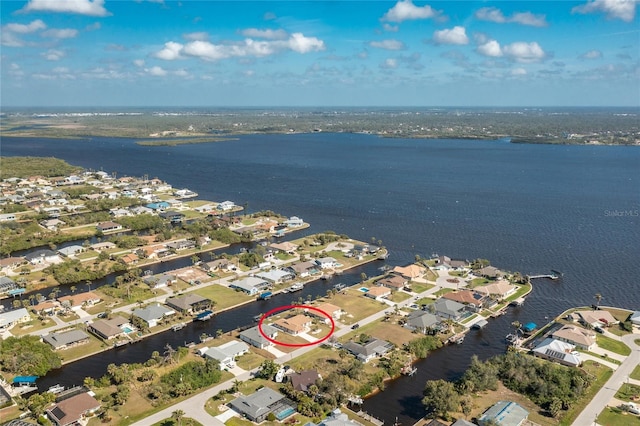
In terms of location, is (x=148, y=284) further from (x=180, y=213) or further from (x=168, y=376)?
(x=180, y=213)

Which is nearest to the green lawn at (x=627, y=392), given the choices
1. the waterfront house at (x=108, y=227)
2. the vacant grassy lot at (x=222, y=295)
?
the vacant grassy lot at (x=222, y=295)

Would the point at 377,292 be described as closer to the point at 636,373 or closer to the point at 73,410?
the point at 636,373

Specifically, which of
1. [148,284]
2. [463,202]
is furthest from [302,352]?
[463,202]

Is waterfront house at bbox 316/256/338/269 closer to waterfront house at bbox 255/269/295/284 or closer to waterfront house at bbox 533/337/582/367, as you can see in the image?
waterfront house at bbox 255/269/295/284

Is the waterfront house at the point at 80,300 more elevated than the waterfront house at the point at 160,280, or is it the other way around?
the waterfront house at the point at 160,280

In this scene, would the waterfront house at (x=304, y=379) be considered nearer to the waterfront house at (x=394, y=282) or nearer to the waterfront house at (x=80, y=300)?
the waterfront house at (x=394, y=282)

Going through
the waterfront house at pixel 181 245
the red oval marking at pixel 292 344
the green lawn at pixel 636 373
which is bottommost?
the green lawn at pixel 636 373

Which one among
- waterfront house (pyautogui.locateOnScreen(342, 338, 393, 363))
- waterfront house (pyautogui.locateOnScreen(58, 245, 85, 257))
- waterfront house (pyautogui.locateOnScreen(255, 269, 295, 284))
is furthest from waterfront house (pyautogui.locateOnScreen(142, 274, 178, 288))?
waterfront house (pyautogui.locateOnScreen(342, 338, 393, 363))
